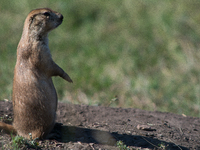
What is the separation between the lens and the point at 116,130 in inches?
174

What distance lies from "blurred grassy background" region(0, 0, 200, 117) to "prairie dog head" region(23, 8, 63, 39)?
107 inches

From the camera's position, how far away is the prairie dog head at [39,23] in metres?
4.00

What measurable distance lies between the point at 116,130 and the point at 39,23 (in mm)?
1813

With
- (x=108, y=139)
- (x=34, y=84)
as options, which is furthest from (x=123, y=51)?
(x=34, y=84)

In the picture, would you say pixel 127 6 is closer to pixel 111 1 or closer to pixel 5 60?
pixel 111 1

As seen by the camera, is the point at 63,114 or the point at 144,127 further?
the point at 63,114

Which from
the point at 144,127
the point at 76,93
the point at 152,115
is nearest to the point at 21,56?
the point at 144,127

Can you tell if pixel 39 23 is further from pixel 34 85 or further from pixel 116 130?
pixel 116 130

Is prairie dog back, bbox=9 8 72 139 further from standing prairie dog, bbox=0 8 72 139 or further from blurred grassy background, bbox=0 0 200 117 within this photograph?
blurred grassy background, bbox=0 0 200 117

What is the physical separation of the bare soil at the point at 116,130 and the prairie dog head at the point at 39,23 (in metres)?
1.34

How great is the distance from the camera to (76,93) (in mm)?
7836

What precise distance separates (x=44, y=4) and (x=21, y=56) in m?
8.12

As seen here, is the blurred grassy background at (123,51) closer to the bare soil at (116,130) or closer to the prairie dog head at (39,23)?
the bare soil at (116,130)

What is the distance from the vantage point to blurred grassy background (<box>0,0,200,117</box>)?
7555 mm
